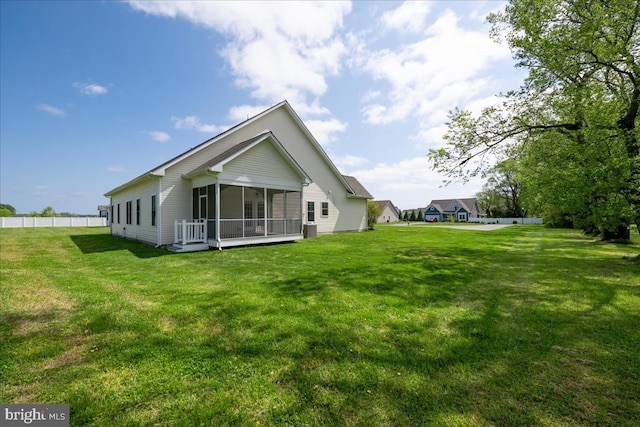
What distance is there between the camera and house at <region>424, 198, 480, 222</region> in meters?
70.0

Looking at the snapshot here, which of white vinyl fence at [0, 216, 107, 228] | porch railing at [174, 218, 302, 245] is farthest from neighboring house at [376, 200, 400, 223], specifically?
white vinyl fence at [0, 216, 107, 228]

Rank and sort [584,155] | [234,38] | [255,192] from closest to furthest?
[584,155]
[234,38]
[255,192]

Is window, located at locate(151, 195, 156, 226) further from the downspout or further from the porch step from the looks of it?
the porch step

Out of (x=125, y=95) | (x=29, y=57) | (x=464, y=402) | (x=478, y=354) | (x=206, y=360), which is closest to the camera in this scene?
(x=464, y=402)

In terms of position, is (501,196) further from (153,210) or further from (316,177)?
(153,210)

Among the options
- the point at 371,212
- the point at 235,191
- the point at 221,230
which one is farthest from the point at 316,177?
the point at 221,230

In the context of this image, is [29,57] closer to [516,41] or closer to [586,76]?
[516,41]

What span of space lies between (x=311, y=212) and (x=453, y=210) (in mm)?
63100

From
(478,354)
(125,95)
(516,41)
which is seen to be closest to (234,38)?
(125,95)

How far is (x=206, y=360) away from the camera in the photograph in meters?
3.08

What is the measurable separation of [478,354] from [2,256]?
49.3ft

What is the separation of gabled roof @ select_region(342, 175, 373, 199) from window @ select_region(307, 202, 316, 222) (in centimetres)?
378

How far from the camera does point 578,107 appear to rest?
10.7 meters

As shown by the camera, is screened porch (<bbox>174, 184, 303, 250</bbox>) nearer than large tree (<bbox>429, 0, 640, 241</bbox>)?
No
